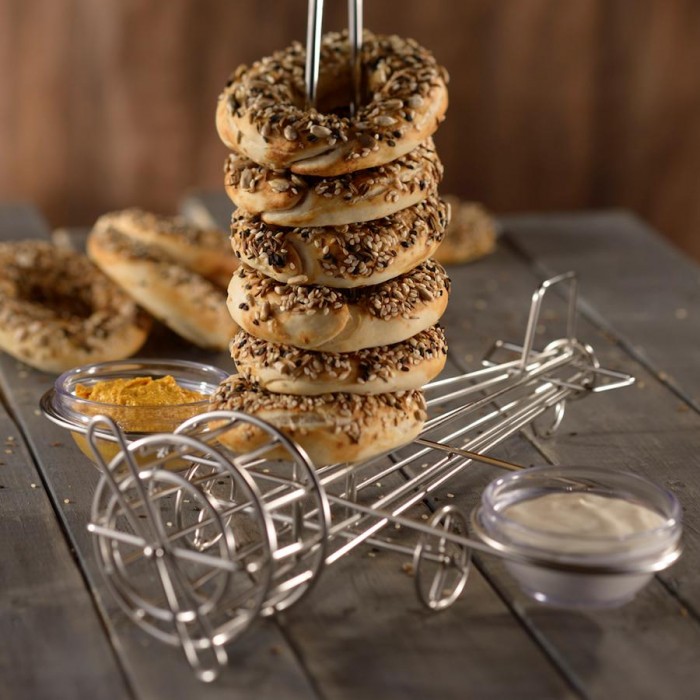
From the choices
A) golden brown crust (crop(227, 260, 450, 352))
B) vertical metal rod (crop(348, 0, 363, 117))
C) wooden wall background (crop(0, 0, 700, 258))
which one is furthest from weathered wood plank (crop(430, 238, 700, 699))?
wooden wall background (crop(0, 0, 700, 258))

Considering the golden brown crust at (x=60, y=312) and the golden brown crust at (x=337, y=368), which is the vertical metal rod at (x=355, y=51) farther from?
the golden brown crust at (x=60, y=312)

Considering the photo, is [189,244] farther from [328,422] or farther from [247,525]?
[328,422]

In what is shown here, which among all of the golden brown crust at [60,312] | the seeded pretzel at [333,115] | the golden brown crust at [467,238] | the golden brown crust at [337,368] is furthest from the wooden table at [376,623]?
the golden brown crust at [467,238]

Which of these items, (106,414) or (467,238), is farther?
(467,238)

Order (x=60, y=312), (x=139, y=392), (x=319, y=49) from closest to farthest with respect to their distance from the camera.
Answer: (x=319, y=49), (x=139, y=392), (x=60, y=312)

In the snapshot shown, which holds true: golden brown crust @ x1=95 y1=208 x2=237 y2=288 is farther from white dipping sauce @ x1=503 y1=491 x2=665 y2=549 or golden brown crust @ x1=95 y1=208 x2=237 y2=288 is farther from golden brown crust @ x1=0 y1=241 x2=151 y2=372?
white dipping sauce @ x1=503 y1=491 x2=665 y2=549

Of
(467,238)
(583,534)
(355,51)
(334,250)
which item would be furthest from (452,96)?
(583,534)
